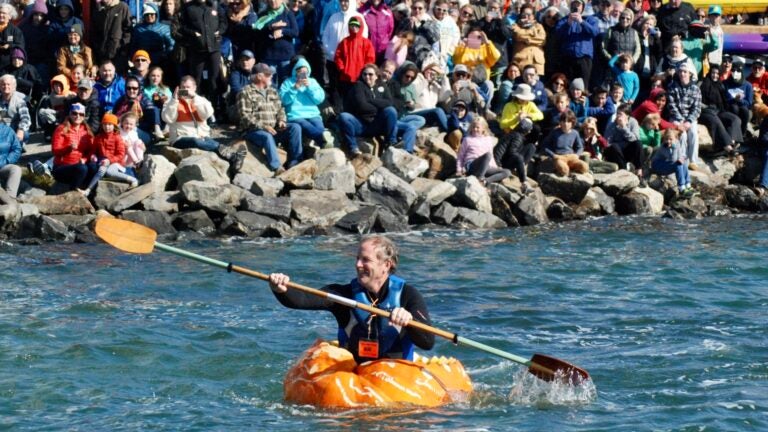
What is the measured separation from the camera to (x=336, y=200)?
19.3 m

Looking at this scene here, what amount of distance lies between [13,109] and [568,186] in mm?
7641

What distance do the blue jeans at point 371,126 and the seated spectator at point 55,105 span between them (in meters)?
3.67

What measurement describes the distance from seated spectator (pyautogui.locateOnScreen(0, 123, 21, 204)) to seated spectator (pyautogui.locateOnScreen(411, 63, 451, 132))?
5599 millimetres

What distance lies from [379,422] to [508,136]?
1126 centimetres

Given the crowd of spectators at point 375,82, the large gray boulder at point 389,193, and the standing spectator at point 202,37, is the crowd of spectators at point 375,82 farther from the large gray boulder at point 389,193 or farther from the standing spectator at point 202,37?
the large gray boulder at point 389,193

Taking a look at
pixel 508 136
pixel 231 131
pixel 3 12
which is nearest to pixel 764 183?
pixel 508 136

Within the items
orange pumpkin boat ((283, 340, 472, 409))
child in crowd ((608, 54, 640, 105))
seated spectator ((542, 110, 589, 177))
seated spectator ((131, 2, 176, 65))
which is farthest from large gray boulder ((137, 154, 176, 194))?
orange pumpkin boat ((283, 340, 472, 409))

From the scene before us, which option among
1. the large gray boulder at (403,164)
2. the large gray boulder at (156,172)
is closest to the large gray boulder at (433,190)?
the large gray boulder at (403,164)

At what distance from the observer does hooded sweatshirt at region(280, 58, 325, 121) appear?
19953mm

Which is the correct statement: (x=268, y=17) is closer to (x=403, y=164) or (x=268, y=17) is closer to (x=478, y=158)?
(x=403, y=164)

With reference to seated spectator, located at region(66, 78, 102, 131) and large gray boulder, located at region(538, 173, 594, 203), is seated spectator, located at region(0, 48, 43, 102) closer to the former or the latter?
seated spectator, located at region(66, 78, 102, 131)

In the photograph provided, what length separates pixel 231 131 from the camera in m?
20.6

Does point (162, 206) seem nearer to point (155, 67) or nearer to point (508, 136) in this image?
point (155, 67)

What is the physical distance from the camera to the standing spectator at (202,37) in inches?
782
